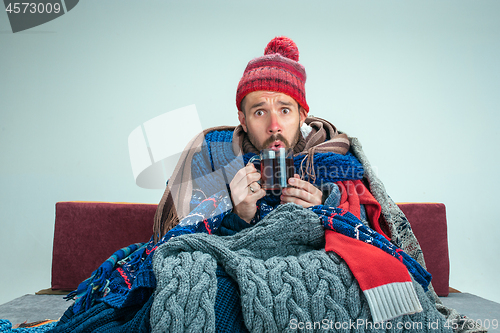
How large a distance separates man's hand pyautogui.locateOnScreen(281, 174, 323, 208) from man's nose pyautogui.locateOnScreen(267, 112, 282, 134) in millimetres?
198

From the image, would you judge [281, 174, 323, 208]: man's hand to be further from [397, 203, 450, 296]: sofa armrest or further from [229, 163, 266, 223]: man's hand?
[397, 203, 450, 296]: sofa armrest

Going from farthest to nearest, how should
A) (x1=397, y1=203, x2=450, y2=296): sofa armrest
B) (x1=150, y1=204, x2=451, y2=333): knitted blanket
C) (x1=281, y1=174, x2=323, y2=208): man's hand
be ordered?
(x1=397, y1=203, x2=450, y2=296): sofa armrest → (x1=281, y1=174, x2=323, y2=208): man's hand → (x1=150, y1=204, x2=451, y2=333): knitted blanket

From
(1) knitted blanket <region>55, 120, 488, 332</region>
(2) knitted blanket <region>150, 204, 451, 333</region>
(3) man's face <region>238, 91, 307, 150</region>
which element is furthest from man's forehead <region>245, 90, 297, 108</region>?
(2) knitted blanket <region>150, 204, 451, 333</region>

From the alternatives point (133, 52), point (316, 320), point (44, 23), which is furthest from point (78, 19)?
point (316, 320)

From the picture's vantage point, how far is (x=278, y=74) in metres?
1.13

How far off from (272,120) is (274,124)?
17mm

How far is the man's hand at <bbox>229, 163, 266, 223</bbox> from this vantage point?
1.00m

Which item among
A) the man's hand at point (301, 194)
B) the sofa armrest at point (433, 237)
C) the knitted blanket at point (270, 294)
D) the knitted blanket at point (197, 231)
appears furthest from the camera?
the sofa armrest at point (433, 237)

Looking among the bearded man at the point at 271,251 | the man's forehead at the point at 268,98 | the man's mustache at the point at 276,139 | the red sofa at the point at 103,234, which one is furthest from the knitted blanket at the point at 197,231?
Answer: the red sofa at the point at 103,234

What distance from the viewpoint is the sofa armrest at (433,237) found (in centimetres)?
157

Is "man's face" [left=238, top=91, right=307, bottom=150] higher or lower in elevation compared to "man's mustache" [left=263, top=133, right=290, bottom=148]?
higher

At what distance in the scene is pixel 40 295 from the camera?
1606mm

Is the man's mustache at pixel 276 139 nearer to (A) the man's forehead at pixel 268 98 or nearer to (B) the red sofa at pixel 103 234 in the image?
(A) the man's forehead at pixel 268 98

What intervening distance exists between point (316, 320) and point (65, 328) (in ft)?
2.08
